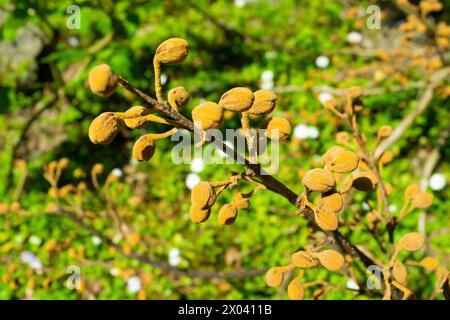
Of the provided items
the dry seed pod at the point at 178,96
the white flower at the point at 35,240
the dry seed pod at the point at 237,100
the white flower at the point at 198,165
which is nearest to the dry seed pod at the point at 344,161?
the dry seed pod at the point at 237,100

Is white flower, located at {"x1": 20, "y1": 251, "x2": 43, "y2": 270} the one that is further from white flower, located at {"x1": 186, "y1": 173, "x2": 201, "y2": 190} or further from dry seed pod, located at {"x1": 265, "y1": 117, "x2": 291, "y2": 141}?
dry seed pod, located at {"x1": 265, "y1": 117, "x2": 291, "y2": 141}

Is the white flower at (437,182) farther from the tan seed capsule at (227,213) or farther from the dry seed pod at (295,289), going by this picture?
the tan seed capsule at (227,213)

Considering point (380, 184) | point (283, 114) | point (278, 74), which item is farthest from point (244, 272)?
point (278, 74)

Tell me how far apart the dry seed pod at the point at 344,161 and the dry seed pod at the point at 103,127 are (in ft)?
1.54

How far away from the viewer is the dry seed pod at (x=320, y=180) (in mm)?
992

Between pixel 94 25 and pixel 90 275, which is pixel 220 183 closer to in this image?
pixel 90 275

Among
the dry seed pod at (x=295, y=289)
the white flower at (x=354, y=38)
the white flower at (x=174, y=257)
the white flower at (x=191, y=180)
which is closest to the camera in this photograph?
the dry seed pod at (x=295, y=289)

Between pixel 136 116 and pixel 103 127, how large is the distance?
0.22ft

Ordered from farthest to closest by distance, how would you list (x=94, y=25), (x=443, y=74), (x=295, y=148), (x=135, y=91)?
(x=94, y=25), (x=295, y=148), (x=443, y=74), (x=135, y=91)

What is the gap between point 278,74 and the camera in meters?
3.54

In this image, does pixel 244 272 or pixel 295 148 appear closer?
pixel 244 272

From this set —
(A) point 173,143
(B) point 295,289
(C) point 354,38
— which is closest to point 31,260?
(A) point 173,143

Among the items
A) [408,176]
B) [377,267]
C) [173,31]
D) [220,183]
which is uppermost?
[173,31]

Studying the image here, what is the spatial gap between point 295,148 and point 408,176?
0.69 m
